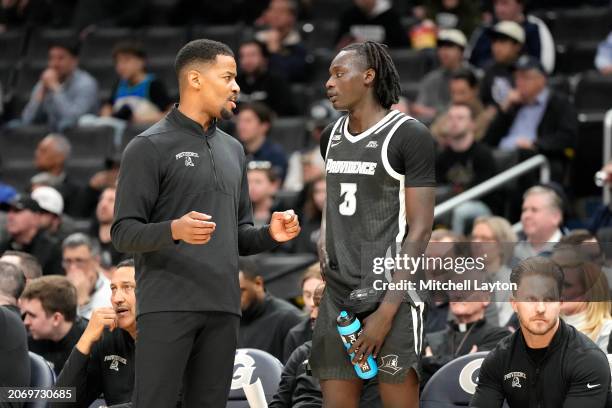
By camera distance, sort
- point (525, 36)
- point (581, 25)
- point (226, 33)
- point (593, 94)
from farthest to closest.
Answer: point (226, 33) → point (581, 25) → point (525, 36) → point (593, 94)

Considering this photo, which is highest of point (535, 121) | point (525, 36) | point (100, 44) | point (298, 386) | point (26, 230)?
point (100, 44)

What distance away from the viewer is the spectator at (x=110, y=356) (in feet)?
19.0

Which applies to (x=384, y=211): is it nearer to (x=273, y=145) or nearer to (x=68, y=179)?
(x=273, y=145)

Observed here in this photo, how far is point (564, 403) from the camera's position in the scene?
196 inches

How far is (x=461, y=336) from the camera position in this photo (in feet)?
21.5

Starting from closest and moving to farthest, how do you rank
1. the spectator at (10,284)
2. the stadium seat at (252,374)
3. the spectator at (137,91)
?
the stadium seat at (252,374) → the spectator at (10,284) → the spectator at (137,91)

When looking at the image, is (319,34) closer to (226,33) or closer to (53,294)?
(226,33)

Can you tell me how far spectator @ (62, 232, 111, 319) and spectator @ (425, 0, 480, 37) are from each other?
484 cm

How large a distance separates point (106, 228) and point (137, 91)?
2.31 metres

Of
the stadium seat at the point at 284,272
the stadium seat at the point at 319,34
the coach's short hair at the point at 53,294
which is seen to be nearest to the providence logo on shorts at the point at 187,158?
the coach's short hair at the point at 53,294

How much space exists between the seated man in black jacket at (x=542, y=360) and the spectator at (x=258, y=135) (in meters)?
5.18

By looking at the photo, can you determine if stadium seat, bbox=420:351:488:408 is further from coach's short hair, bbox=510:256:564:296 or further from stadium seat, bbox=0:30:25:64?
stadium seat, bbox=0:30:25:64

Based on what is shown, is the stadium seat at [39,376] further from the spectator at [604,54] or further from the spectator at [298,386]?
the spectator at [604,54]

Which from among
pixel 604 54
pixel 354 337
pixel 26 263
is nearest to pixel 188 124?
pixel 354 337
